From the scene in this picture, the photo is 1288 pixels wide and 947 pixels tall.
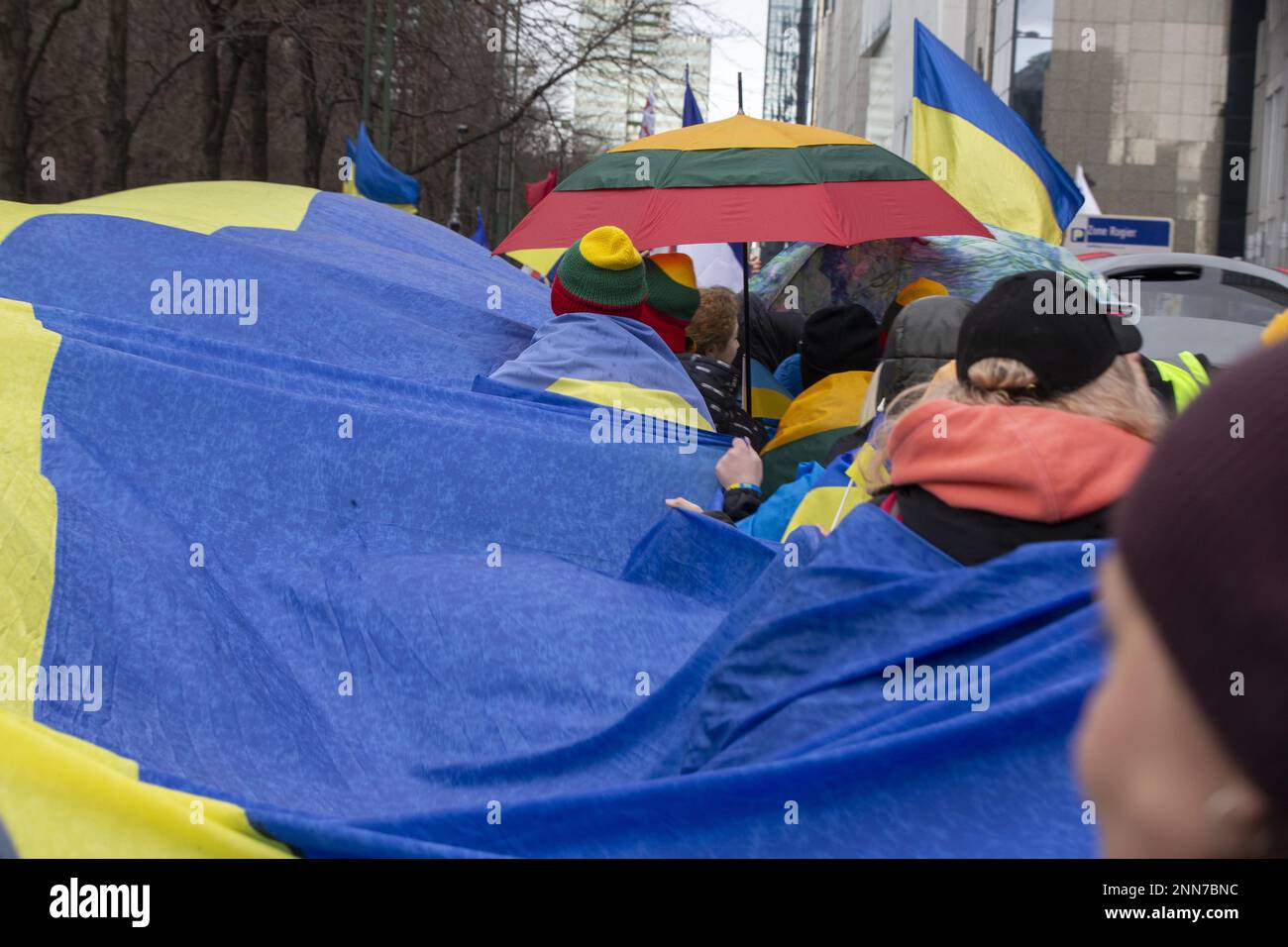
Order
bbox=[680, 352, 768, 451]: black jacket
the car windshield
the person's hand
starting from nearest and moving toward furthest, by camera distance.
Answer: the person's hand, bbox=[680, 352, 768, 451]: black jacket, the car windshield

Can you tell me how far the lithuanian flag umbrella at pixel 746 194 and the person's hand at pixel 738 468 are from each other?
1.29 metres

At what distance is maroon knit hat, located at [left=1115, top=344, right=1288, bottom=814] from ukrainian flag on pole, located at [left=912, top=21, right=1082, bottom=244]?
7.37 meters

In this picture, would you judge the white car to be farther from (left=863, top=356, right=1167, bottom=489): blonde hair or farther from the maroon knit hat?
the maroon knit hat

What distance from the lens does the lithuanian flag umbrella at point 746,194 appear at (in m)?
5.65

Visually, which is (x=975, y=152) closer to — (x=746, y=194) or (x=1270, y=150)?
(x=746, y=194)

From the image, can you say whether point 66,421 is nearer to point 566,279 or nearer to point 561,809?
point 566,279

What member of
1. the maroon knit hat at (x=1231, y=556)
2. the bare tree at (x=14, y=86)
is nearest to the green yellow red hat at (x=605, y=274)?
the maroon knit hat at (x=1231, y=556)

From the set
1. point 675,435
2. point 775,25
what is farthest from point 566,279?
point 775,25

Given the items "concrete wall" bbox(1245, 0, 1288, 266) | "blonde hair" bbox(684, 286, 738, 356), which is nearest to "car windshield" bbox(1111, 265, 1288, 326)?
"blonde hair" bbox(684, 286, 738, 356)

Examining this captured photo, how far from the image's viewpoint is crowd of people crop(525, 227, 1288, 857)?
0.75 metres

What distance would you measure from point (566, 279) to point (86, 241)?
5.63 feet

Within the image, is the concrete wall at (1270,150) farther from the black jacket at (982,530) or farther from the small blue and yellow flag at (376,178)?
the black jacket at (982,530)

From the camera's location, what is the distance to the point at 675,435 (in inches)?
181

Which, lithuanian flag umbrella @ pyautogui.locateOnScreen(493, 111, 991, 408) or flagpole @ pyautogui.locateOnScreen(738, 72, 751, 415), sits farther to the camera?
flagpole @ pyautogui.locateOnScreen(738, 72, 751, 415)
